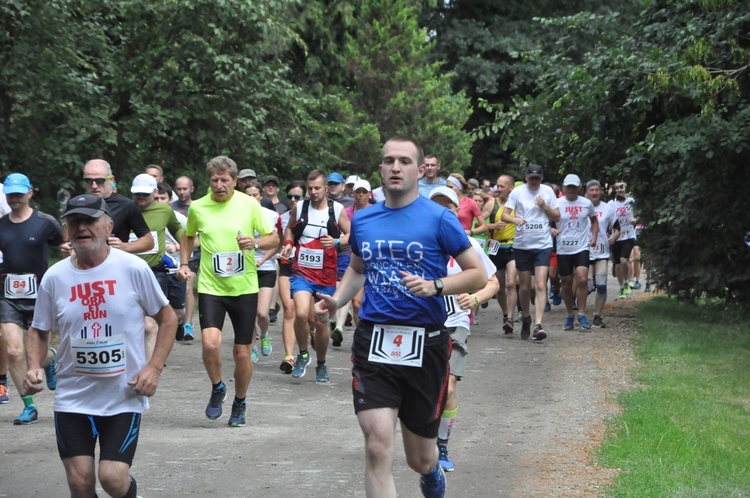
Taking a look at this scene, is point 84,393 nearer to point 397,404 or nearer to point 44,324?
point 44,324

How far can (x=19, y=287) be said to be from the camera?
1017cm

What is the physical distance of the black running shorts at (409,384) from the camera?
19.9 feet

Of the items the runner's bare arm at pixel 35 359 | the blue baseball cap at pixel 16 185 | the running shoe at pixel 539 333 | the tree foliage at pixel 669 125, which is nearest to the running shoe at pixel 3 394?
the blue baseball cap at pixel 16 185

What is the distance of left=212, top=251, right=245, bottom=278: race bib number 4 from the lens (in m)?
9.70

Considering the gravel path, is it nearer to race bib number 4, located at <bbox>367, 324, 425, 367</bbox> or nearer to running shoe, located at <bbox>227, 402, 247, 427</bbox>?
running shoe, located at <bbox>227, 402, 247, 427</bbox>

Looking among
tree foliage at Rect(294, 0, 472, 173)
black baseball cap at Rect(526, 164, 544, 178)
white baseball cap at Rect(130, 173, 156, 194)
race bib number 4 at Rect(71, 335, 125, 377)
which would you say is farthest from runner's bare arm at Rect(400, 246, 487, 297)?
tree foliage at Rect(294, 0, 472, 173)

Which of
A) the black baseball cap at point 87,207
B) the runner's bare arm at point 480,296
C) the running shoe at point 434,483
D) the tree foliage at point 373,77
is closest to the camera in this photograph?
the black baseball cap at point 87,207

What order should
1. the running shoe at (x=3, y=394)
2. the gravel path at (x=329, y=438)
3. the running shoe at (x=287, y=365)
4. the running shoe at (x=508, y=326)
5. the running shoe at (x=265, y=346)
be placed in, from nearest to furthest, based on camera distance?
1. the gravel path at (x=329, y=438)
2. the running shoe at (x=3, y=394)
3. the running shoe at (x=287, y=365)
4. the running shoe at (x=265, y=346)
5. the running shoe at (x=508, y=326)

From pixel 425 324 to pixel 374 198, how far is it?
11323mm

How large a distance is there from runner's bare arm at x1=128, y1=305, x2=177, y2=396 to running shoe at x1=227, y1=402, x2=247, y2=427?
3.60 m

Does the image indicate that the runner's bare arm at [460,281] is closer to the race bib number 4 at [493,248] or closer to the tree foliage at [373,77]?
the race bib number 4 at [493,248]

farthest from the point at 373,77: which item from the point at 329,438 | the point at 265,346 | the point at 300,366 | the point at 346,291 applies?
the point at 346,291

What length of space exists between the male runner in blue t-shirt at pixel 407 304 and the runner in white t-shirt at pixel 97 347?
1.06 meters

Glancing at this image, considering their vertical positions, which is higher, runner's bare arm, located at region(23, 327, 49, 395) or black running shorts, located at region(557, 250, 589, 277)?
black running shorts, located at region(557, 250, 589, 277)
